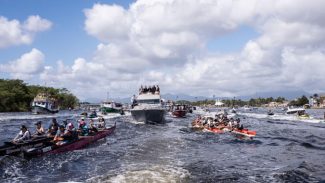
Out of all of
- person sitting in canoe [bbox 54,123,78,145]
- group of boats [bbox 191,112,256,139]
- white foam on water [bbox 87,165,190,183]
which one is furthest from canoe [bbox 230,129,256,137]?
white foam on water [bbox 87,165,190,183]

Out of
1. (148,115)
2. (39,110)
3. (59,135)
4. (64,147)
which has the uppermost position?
(39,110)

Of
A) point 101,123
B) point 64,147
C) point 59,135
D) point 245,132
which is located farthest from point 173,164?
point 101,123

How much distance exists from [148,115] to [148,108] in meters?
1.07

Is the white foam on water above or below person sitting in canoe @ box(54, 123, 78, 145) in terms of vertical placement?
below

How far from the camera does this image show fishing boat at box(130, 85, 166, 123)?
60.2 meters

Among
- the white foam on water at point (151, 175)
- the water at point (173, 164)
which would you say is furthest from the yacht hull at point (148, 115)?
the white foam on water at point (151, 175)

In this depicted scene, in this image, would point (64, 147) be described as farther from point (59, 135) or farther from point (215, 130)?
point (215, 130)

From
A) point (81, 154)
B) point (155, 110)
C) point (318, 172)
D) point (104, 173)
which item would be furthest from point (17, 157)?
point (155, 110)

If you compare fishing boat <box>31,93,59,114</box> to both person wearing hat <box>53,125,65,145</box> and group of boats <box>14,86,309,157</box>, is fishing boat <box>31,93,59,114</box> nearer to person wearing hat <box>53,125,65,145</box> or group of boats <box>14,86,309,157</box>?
group of boats <box>14,86,309,157</box>

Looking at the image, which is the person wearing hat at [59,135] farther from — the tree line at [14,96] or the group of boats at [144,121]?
the tree line at [14,96]

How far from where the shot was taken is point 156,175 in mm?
21531

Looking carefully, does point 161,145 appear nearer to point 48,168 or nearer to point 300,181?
point 48,168

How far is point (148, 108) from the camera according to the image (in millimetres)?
60219

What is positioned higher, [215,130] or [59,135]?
[59,135]
